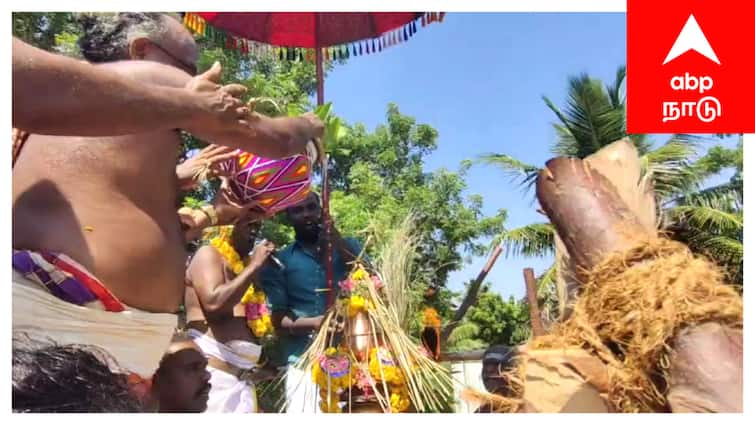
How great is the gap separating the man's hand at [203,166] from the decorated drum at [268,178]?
3cm

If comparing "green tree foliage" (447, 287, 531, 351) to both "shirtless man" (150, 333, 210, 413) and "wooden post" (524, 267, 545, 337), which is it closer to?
"wooden post" (524, 267, 545, 337)

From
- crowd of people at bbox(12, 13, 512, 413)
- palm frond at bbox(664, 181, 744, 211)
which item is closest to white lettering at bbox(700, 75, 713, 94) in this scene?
crowd of people at bbox(12, 13, 512, 413)

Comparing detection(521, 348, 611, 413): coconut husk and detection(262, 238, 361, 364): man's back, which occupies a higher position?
detection(262, 238, 361, 364): man's back

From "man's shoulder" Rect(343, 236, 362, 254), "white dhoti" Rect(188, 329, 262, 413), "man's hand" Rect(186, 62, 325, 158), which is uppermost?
"man's hand" Rect(186, 62, 325, 158)

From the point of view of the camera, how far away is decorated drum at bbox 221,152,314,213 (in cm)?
302

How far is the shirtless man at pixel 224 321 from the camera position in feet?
10.6

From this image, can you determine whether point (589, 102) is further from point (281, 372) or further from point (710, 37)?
point (281, 372)

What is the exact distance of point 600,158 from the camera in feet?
8.22

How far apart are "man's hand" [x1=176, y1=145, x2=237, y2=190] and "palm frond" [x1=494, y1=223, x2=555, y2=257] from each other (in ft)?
5.09

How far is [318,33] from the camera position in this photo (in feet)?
11.5

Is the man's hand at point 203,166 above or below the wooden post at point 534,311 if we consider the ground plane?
above

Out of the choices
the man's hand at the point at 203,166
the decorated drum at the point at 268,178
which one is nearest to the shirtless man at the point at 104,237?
the man's hand at the point at 203,166

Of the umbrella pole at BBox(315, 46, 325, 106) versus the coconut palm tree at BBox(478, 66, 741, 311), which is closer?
the umbrella pole at BBox(315, 46, 325, 106)

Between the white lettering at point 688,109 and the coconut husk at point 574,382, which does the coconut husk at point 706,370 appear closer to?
the coconut husk at point 574,382
